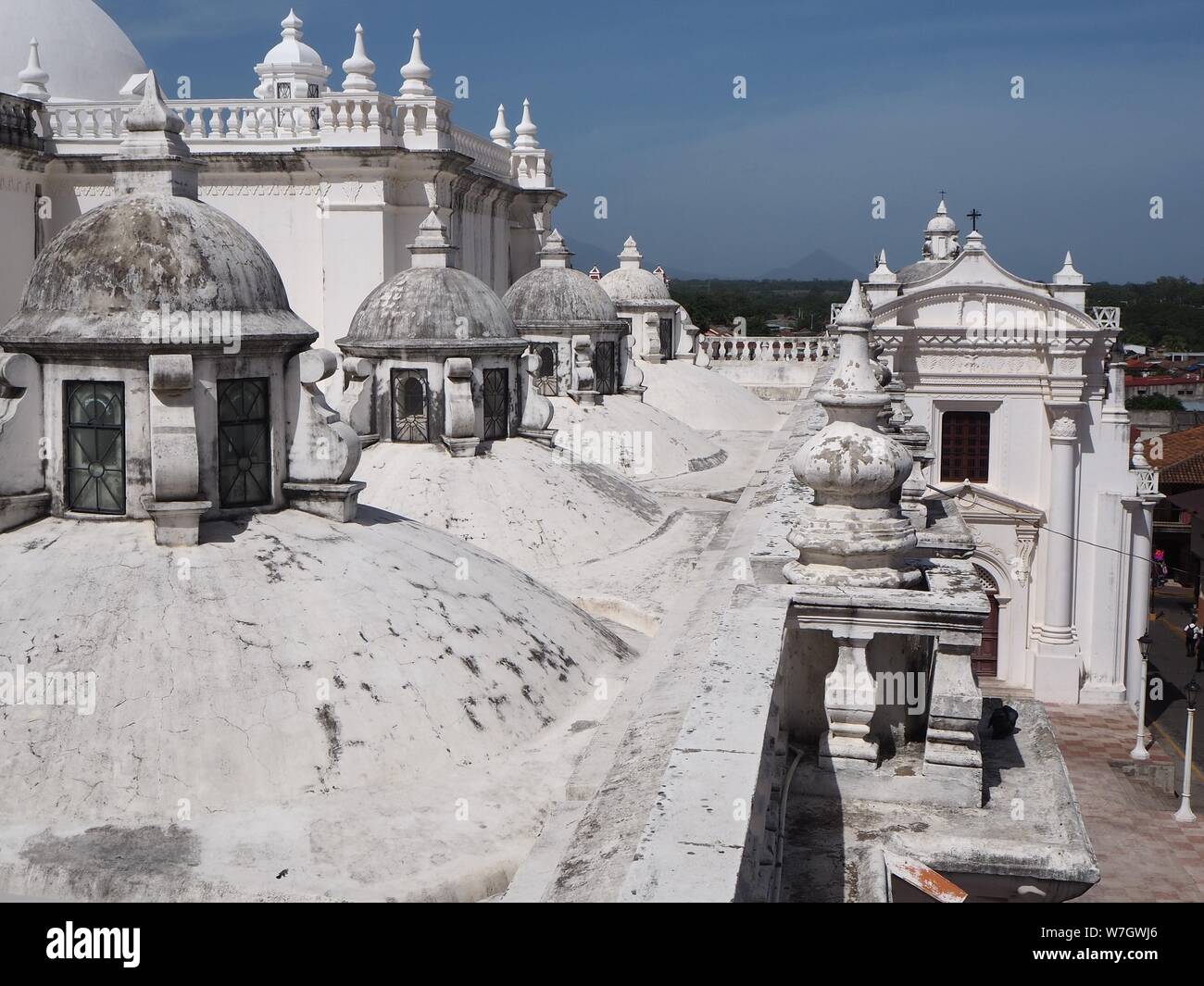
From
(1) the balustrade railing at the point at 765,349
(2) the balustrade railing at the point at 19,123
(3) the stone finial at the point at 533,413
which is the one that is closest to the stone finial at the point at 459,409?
(3) the stone finial at the point at 533,413

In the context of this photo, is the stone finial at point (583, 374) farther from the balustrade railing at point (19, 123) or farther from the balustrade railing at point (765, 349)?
the balustrade railing at point (765, 349)

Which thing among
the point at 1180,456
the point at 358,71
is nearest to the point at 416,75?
the point at 358,71

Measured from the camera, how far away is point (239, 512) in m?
9.38

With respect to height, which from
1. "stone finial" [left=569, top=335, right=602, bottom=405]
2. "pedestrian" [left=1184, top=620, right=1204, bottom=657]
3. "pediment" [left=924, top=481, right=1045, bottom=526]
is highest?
"stone finial" [left=569, top=335, right=602, bottom=405]

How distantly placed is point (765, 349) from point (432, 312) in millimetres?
29492

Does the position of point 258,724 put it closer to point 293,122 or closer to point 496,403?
point 496,403

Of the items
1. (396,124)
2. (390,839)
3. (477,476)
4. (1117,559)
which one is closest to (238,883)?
(390,839)

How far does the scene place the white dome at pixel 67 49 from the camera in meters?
33.1

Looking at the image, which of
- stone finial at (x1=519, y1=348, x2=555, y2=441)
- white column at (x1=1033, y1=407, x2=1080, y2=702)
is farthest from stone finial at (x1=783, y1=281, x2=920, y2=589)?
white column at (x1=1033, y1=407, x2=1080, y2=702)

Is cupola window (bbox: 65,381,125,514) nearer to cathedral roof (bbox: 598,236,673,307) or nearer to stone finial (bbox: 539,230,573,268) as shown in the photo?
stone finial (bbox: 539,230,573,268)

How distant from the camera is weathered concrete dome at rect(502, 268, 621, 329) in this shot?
1009 inches

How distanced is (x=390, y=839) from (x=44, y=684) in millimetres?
2241

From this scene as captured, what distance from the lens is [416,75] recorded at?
93.9ft

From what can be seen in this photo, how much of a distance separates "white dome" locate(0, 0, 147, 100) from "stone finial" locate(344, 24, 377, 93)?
9285 millimetres
